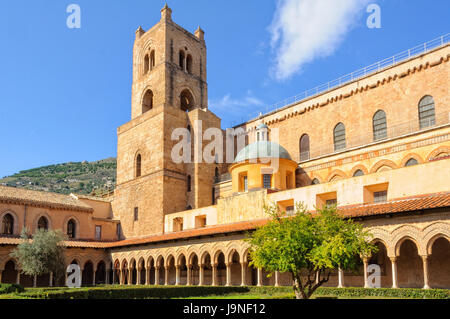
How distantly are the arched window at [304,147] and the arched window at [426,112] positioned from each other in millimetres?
8999

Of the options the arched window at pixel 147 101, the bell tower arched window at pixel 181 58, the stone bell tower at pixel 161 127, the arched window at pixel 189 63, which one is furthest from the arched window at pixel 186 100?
the arched window at pixel 147 101

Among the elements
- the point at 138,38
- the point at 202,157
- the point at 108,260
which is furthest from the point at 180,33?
the point at 108,260

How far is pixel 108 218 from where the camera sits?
140 feet

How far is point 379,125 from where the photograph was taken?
1215 inches

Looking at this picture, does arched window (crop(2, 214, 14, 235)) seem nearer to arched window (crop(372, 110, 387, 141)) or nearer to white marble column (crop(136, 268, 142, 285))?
white marble column (crop(136, 268, 142, 285))

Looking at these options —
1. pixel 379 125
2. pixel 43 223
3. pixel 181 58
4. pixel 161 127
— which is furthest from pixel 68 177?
pixel 379 125

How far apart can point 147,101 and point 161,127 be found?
6.57 meters

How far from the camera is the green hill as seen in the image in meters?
108

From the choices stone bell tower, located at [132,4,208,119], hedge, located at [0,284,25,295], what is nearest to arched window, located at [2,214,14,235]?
hedge, located at [0,284,25,295]

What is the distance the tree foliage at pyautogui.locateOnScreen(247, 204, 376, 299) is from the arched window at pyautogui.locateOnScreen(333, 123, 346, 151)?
17.2 m

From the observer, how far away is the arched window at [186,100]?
140 ft

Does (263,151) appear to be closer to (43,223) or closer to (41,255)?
(41,255)

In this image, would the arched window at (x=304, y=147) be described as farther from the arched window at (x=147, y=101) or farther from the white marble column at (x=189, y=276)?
the arched window at (x=147, y=101)
